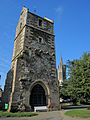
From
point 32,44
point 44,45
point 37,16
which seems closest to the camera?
point 32,44

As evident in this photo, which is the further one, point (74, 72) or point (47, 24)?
point (47, 24)

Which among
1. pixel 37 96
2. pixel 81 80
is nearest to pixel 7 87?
pixel 37 96

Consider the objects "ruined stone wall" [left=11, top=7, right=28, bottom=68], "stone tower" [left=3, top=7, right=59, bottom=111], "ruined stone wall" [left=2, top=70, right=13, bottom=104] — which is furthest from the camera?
"ruined stone wall" [left=11, top=7, right=28, bottom=68]

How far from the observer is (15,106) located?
412 inches

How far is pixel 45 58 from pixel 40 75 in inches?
104

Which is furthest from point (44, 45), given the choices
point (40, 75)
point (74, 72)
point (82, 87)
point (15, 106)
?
point (15, 106)

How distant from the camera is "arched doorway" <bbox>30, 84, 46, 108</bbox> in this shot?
1214 centimetres

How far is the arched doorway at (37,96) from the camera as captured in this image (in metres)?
12.1

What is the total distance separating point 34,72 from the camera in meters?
13.0

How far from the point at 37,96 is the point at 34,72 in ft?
9.33

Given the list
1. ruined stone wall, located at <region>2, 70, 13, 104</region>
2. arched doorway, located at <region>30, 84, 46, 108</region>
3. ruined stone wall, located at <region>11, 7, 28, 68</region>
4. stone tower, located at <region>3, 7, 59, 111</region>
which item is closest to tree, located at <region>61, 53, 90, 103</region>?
stone tower, located at <region>3, 7, 59, 111</region>

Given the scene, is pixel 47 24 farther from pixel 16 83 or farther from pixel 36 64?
pixel 16 83

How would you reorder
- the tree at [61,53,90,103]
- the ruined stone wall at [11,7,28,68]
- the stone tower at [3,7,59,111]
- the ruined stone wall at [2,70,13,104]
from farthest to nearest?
the ruined stone wall at [11,7,28,68], the ruined stone wall at [2,70,13,104], the stone tower at [3,7,59,111], the tree at [61,53,90,103]

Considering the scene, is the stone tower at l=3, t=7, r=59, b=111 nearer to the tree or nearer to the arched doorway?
the arched doorway
